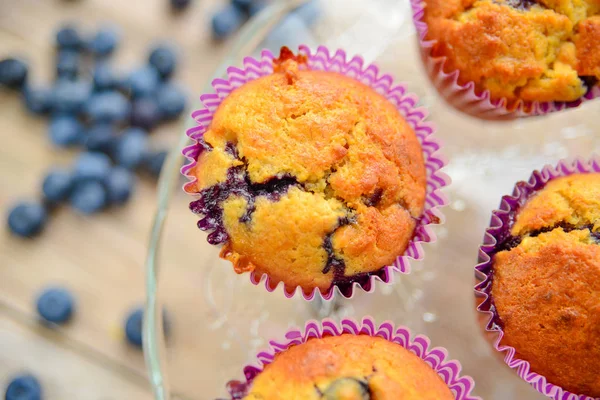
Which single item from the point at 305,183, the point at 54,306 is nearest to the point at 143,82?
the point at 54,306

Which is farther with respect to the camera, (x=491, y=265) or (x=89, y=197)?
(x=89, y=197)

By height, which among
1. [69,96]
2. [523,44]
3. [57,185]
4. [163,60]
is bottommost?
[57,185]

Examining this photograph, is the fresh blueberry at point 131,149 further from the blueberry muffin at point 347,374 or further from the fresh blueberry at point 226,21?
the blueberry muffin at point 347,374

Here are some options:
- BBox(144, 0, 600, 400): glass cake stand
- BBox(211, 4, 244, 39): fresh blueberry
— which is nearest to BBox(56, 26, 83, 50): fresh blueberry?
BBox(211, 4, 244, 39): fresh blueberry

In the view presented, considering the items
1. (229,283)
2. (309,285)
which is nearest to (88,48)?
(229,283)

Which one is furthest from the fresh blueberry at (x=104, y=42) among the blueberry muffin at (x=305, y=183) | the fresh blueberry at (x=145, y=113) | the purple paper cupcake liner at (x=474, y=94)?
the purple paper cupcake liner at (x=474, y=94)

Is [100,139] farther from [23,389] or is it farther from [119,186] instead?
[23,389]
